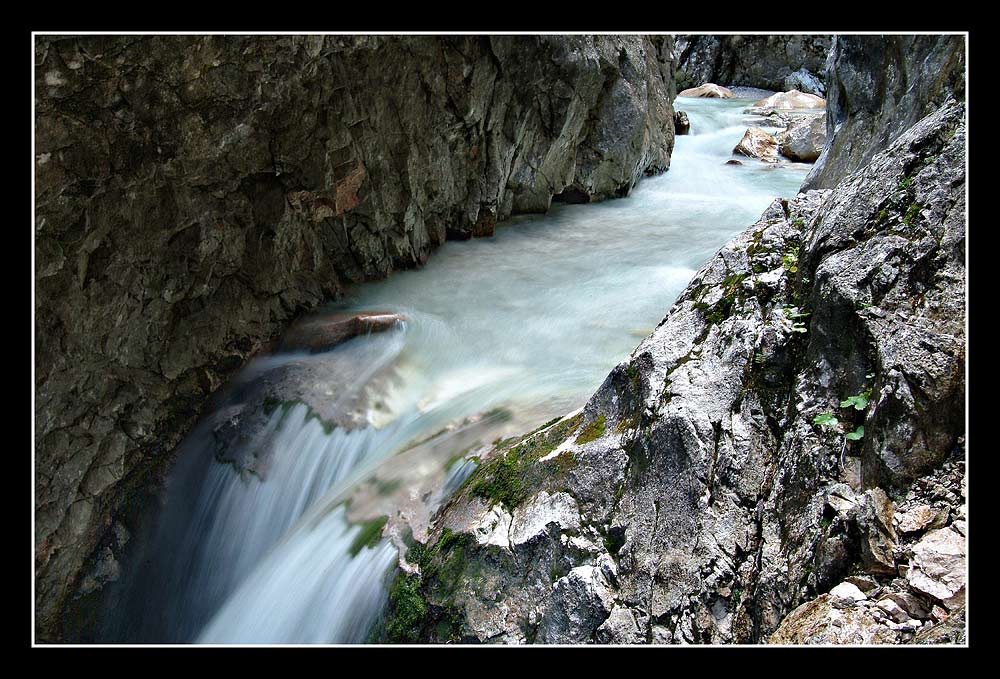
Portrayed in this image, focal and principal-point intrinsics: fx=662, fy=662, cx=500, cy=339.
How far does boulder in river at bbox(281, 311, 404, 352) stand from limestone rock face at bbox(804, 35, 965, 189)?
408cm

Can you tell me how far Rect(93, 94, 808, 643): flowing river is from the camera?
406cm

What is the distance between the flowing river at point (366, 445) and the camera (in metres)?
4.06

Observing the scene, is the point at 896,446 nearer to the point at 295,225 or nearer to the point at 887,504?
the point at 887,504

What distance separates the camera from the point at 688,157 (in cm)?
1384

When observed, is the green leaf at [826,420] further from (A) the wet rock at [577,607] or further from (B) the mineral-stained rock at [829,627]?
(A) the wet rock at [577,607]

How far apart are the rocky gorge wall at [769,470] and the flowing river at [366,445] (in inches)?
24.9

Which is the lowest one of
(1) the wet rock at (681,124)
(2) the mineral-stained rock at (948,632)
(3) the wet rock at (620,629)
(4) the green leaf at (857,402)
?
(3) the wet rock at (620,629)

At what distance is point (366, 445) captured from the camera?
498 cm

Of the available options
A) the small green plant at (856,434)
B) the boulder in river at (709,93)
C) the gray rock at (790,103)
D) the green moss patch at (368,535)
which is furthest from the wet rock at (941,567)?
the boulder in river at (709,93)

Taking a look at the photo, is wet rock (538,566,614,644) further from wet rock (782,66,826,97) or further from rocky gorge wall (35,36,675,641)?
wet rock (782,66,826,97)

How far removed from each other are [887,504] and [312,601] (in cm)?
309

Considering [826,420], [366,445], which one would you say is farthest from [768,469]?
[366,445]

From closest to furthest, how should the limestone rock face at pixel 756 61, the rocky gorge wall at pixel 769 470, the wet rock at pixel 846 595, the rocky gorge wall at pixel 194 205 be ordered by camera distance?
the wet rock at pixel 846 595 < the rocky gorge wall at pixel 769 470 < the rocky gorge wall at pixel 194 205 < the limestone rock face at pixel 756 61

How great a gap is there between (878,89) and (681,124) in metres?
11.4
